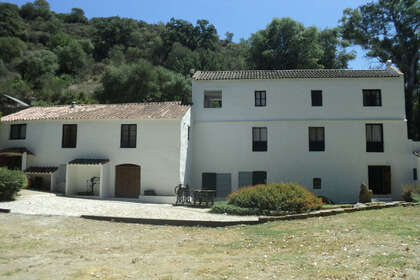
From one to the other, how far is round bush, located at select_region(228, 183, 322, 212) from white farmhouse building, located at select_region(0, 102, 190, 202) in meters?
6.99

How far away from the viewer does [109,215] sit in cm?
1333

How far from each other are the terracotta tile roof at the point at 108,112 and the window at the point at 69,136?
2.15 feet

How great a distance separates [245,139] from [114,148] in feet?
29.5

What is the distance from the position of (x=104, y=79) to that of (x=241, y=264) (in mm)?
39719

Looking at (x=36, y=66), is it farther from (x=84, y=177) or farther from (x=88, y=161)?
(x=88, y=161)

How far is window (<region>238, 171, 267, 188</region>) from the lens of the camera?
22.9 meters

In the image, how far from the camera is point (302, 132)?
23.3 meters

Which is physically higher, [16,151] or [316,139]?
[316,139]

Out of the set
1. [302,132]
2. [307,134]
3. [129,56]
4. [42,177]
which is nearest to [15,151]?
[42,177]

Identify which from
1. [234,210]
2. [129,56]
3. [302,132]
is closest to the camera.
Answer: [234,210]

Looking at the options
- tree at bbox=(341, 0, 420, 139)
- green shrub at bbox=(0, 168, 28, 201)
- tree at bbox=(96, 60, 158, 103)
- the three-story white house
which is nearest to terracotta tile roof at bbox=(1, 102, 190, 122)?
the three-story white house

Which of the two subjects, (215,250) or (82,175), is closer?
(215,250)

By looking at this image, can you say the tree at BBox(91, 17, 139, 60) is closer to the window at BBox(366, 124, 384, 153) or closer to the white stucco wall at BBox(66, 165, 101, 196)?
the white stucco wall at BBox(66, 165, 101, 196)

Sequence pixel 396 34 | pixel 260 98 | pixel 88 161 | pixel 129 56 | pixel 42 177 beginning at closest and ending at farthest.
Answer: pixel 88 161
pixel 42 177
pixel 260 98
pixel 396 34
pixel 129 56
